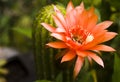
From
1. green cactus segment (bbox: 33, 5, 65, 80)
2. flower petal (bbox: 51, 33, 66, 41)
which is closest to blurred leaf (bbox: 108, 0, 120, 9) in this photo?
green cactus segment (bbox: 33, 5, 65, 80)

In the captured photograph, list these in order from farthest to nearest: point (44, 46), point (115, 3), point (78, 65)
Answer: point (115, 3), point (44, 46), point (78, 65)

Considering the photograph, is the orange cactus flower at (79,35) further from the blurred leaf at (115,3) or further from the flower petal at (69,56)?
the blurred leaf at (115,3)

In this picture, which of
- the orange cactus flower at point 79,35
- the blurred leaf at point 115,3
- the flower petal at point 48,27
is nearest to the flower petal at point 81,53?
the orange cactus flower at point 79,35

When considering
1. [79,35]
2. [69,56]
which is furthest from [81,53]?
[79,35]

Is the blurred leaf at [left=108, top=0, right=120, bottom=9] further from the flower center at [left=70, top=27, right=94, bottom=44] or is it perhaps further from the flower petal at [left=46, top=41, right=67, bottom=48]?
the flower petal at [left=46, top=41, right=67, bottom=48]

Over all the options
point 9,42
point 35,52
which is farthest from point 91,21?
point 9,42

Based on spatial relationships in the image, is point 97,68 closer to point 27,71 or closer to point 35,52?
point 35,52

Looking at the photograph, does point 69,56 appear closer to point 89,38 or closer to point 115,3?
point 89,38
